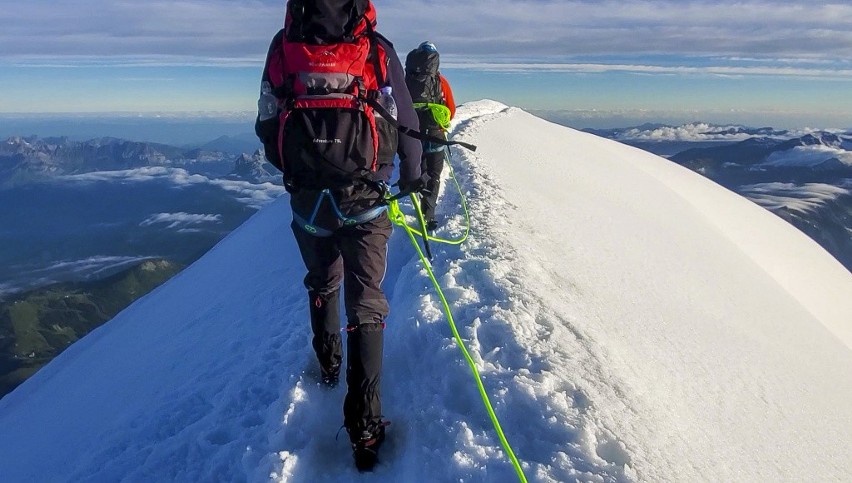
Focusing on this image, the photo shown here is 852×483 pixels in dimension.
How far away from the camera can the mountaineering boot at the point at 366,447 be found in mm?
4215

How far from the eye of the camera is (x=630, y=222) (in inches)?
570

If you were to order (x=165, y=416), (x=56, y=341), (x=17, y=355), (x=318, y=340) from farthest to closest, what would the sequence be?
(x=56, y=341) → (x=17, y=355) → (x=165, y=416) → (x=318, y=340)

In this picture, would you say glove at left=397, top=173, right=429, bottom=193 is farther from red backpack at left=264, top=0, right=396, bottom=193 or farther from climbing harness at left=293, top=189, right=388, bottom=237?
red backpack at left=264, top=0, right=396, bottom=193

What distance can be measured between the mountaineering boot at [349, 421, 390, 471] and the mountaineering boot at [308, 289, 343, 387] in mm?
931

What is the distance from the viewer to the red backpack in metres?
3.78

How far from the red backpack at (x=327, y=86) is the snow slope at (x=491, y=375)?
2335 mm

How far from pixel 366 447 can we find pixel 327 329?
1101mm

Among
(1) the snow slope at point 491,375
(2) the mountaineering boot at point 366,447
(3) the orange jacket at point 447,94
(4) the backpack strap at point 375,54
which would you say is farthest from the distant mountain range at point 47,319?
(4) the backpack strap at point 375,54

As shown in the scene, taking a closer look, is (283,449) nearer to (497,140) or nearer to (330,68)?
(330,68)

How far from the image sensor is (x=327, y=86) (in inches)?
150

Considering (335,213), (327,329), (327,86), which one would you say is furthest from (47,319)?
(327,86)

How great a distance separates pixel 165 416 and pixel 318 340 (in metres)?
2.34

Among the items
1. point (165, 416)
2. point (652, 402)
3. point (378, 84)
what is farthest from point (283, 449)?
point (652, 402)

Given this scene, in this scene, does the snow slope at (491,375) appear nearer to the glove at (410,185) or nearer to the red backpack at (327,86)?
the glove at (410,185)
